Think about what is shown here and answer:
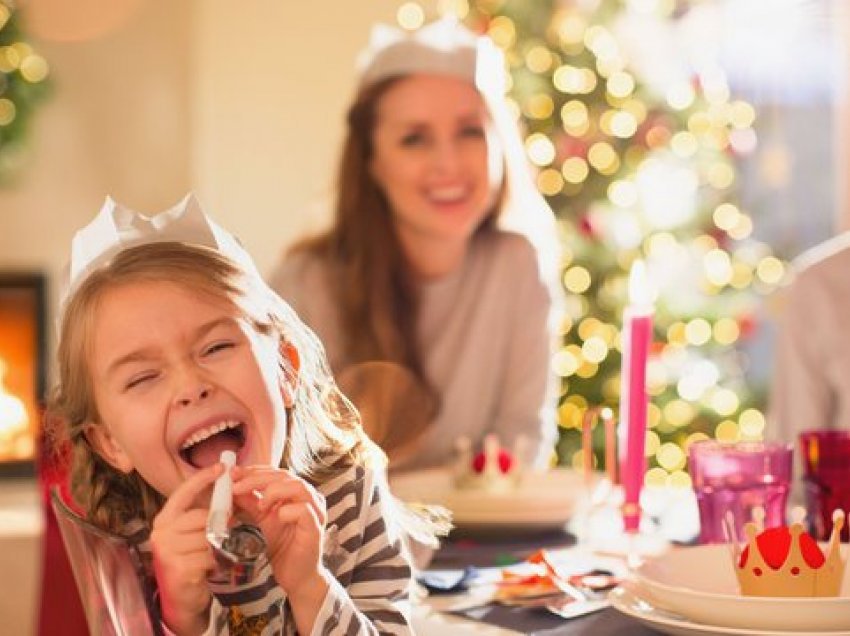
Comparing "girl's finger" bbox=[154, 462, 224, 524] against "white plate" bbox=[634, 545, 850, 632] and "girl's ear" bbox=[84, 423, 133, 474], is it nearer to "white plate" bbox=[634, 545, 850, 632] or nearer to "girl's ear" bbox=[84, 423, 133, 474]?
"girl's ear" bbox=[84, 423, 133, 474]

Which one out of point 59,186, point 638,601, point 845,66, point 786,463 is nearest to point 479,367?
point 786,463

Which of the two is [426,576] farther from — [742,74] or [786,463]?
[742,74]

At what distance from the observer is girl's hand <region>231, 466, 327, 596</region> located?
111 centimetres

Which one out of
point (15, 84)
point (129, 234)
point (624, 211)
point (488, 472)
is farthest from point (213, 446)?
point (15, 84)

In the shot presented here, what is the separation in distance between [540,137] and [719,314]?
664mm

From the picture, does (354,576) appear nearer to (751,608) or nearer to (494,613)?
(494,613)

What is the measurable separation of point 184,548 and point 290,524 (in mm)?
83

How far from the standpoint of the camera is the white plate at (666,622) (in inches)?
45.5

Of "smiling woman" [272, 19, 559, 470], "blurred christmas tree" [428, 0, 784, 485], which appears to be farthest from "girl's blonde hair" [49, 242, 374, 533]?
"blurred christmas tree" [428, 0, 784, 485]

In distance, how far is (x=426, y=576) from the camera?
1501 millimetres

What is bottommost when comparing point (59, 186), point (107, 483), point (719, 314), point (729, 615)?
point (729, 615)

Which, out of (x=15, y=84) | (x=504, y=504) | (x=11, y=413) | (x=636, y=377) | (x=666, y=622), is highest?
(x=15, y=84)

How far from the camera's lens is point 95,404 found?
1182 mm

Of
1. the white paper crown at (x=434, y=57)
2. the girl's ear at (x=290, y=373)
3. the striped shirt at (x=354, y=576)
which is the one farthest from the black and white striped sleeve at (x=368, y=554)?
the white paper crown at (x=434, y=57)
